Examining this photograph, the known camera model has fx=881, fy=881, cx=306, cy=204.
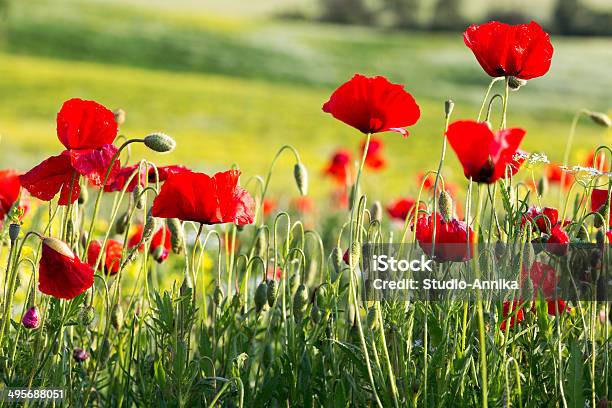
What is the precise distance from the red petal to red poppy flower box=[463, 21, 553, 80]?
2.45ft

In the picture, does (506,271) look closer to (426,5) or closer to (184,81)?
(184,81)

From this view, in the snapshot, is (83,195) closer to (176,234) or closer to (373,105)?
(176,234)

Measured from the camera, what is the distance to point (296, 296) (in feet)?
6.17

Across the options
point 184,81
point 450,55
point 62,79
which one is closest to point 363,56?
point 450,55

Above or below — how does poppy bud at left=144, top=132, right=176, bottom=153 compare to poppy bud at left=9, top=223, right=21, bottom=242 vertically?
above

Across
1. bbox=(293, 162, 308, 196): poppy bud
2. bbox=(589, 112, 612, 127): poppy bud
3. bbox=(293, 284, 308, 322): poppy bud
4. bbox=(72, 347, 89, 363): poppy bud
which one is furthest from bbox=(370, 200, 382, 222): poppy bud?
bbox=(72, 347, 89, 363): poppy bud

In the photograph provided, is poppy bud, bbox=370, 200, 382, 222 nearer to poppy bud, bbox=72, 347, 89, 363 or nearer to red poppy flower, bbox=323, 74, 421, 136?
red poppy flower, bbox=323, 74, 421, 136

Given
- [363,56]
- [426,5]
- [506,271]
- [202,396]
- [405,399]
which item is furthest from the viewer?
[426,5]

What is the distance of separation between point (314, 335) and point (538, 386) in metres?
0.47

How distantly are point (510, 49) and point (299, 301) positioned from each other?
26.7 inches

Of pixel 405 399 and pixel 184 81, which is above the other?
pixel 184 81

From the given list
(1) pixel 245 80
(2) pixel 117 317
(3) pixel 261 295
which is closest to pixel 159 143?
(3) pixel 261 295

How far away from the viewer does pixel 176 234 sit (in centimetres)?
198

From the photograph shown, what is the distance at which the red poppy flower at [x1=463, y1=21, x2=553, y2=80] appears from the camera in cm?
176
